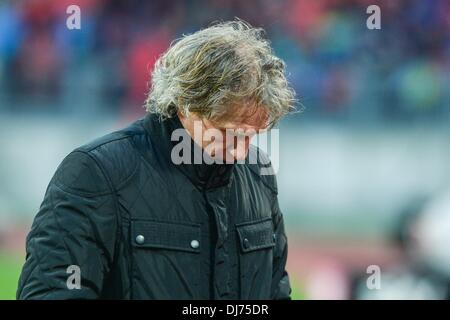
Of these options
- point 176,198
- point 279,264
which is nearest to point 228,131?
point 176,198

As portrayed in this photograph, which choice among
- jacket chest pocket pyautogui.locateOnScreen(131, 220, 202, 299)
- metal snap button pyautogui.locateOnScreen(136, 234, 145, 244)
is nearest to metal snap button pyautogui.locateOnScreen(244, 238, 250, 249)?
jacket chest pocket pyautogui.locateOnScreen(131, 220, 202, 299)

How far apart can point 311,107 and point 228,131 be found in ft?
16.2

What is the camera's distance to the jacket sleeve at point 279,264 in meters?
2.26

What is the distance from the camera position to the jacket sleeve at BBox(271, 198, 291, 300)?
2.26 m

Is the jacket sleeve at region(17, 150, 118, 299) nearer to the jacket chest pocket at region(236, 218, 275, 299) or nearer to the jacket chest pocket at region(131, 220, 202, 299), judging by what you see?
the jacket chest pocket at region(131, 220, 202, 299)

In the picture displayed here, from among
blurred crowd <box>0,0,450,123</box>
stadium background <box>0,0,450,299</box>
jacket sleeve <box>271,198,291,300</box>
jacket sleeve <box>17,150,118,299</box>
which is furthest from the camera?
blurred crowd <box>0,0,450,123</box>

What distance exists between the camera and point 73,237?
6.27 feet

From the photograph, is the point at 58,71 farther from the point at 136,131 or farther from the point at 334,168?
the point at 136,131

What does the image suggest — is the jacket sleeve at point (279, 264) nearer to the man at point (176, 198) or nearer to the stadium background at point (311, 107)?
the man at point (176, 198)

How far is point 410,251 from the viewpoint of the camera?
6238mm

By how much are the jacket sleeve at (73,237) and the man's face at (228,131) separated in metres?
0.25

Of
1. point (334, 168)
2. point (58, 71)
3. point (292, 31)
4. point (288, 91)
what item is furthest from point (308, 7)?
point (288, 91)

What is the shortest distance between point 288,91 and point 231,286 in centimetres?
48

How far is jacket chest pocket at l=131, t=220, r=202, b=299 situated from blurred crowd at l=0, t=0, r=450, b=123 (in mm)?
4805
